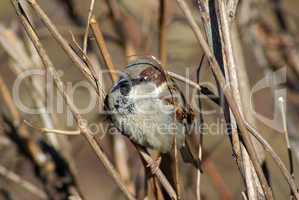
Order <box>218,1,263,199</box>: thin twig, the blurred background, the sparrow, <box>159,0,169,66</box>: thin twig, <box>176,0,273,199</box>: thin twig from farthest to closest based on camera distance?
the blurred background
<box>159,0,169,66</box>: thin twig
the sparrow
<box>218,1,263,199</box>: thin twig
<box>176,0,273,199</box>: thin twig

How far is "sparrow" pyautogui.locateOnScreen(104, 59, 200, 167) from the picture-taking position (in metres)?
1.97

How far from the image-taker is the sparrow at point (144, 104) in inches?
77.7

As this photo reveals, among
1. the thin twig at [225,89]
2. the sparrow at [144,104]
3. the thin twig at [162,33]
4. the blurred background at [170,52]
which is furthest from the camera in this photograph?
the blurred background at [170,52]

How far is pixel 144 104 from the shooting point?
205cm

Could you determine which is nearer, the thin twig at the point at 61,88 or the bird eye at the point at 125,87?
the thin twig at the point at 61,88

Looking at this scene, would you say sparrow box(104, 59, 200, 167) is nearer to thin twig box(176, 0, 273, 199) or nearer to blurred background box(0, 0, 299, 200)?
blurred background box(0, 0, 299, 200)

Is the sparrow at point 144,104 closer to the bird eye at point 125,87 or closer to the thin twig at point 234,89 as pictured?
the bird eye at point 125,87

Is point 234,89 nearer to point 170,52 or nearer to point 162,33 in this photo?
point 162,33

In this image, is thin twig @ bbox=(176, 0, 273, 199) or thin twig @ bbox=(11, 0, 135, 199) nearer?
thin twig @ bbox=(176, 0, 273, 199)

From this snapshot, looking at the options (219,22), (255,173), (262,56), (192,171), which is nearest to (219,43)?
(219,22)

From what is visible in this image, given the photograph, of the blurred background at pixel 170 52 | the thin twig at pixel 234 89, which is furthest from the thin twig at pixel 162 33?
the thin twig at pixel 234 89

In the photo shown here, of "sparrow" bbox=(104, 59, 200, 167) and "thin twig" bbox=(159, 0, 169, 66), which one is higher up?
→ "thin twig" bbox=(159, 0, 169, 66)

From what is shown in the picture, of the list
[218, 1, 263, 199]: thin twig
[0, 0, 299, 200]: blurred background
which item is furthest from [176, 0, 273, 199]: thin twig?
[0, 0, 299, 200]: blurred background

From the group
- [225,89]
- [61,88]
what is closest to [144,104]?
[61,88]
